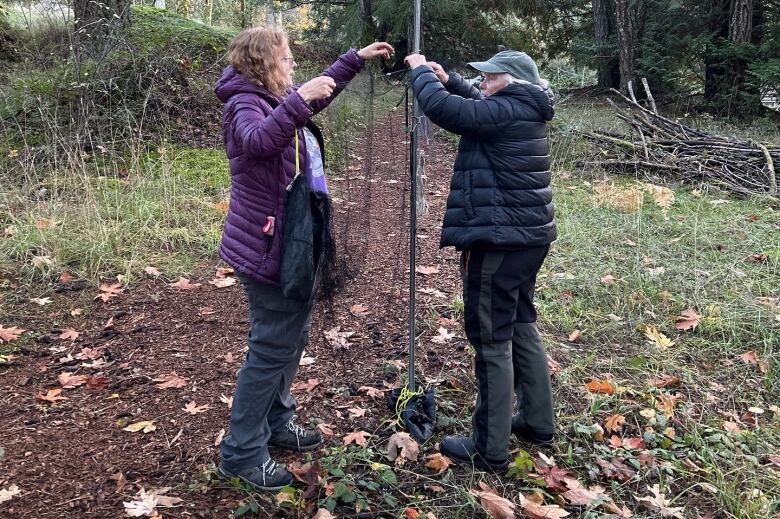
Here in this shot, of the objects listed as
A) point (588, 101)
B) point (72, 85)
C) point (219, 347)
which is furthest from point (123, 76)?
point (588, 101)

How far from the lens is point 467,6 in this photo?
40.4 ft

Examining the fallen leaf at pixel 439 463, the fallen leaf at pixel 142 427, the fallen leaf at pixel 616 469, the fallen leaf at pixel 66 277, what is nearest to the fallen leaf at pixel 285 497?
the fallen leaf at pixel 439 463

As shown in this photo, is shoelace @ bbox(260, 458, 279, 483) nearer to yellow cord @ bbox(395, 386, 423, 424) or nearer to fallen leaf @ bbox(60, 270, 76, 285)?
yellow cord @ bbox(395, 386, 423, 424)

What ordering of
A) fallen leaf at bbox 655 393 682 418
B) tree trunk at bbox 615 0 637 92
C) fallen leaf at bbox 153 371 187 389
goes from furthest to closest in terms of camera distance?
tree trunk at bbox 615 0 637 92 → fallen leaf at bbox 153 371 187 389 → fallen leaf at bbox 655 393 682 418

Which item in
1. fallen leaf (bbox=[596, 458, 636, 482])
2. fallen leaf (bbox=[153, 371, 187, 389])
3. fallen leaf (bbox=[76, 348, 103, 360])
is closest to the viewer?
fallen leaf (bbox=[596, 458, 636, 482])

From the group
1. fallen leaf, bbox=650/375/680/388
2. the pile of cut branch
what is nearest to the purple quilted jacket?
fallen leaf, bbox=650/375/680/388

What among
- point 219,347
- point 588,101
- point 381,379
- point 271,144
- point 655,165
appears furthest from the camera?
point 588,101

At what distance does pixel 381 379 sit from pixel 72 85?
5767 millimetres

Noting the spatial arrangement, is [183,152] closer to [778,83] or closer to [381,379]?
[381,379]

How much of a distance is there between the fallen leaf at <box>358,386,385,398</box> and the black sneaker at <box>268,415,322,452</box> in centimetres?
56

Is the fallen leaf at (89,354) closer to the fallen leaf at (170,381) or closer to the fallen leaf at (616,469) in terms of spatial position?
the fallen leaf at (170,381)

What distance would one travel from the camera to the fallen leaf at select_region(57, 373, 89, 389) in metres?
3.42

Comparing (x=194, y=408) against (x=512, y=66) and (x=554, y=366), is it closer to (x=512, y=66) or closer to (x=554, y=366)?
(x=554, y=366)

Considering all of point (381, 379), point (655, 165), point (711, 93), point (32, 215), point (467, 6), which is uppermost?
point (467, 6)
